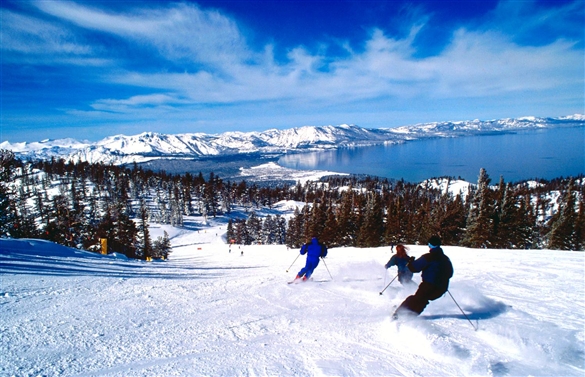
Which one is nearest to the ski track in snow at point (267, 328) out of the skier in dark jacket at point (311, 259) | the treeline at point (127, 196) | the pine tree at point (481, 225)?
the skier in dark jacket at point (311, 259)

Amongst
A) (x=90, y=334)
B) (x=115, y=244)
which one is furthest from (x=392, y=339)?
(x=115, y=244)

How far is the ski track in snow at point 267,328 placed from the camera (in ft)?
12.5

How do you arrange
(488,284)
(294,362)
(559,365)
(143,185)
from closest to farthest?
(294,362), (559,365), (488,284), (143,185)

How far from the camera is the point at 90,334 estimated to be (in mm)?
4363

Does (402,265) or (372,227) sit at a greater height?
(402,265)

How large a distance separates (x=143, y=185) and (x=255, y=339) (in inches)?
5312

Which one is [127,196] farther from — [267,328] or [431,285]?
[431,285]

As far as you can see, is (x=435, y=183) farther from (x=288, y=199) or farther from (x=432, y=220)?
(x=432, y=220)

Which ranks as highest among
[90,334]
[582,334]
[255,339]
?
[90,334]

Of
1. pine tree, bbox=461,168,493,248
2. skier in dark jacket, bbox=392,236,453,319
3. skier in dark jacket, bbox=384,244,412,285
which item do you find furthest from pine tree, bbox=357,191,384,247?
skier in dark jacket, bbox=392,236,453,319

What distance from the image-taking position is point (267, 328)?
16.4 feet

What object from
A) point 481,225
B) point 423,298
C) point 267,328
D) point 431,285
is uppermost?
point 431,285

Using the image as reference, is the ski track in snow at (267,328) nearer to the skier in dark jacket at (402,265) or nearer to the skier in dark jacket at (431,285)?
the skier in dark jacket at (431,285)

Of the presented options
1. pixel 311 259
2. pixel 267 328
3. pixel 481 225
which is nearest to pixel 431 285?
pixel 267 328
